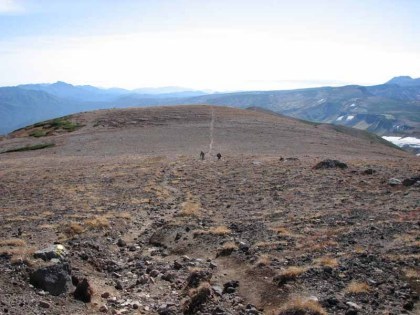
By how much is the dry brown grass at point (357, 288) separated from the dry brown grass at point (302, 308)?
1.37 metres

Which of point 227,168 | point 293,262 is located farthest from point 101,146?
point 293,262

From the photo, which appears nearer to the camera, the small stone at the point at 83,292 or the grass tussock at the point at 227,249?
the small stone at the point at 83,292

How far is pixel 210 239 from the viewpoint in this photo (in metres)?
16.9

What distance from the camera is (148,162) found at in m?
41.5

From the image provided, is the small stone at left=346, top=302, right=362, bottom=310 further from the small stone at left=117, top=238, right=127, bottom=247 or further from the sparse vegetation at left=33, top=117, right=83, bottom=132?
the sparse vegetation at left=33, top=117, right=83, bottom=132

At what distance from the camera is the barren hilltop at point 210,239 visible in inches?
Answer: 445

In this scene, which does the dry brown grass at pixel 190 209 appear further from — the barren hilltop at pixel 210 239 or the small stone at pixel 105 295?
the small stone at pixel 105 295

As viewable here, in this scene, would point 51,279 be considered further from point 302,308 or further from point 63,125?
point 63,125

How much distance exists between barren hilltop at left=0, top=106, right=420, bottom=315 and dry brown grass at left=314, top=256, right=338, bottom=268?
0.05 m

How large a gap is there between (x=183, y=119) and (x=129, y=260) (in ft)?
215

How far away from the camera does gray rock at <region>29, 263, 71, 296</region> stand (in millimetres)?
11577

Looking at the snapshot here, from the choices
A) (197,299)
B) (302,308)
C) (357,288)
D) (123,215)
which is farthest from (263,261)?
(123,215)

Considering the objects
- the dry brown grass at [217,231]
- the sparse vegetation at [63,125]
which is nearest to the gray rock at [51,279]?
the dry brown grass at [217,231]

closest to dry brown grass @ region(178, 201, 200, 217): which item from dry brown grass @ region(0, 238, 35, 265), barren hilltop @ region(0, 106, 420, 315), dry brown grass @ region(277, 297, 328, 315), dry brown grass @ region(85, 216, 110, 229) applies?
barren hilltop @ region(0, 106, 420, 315)
